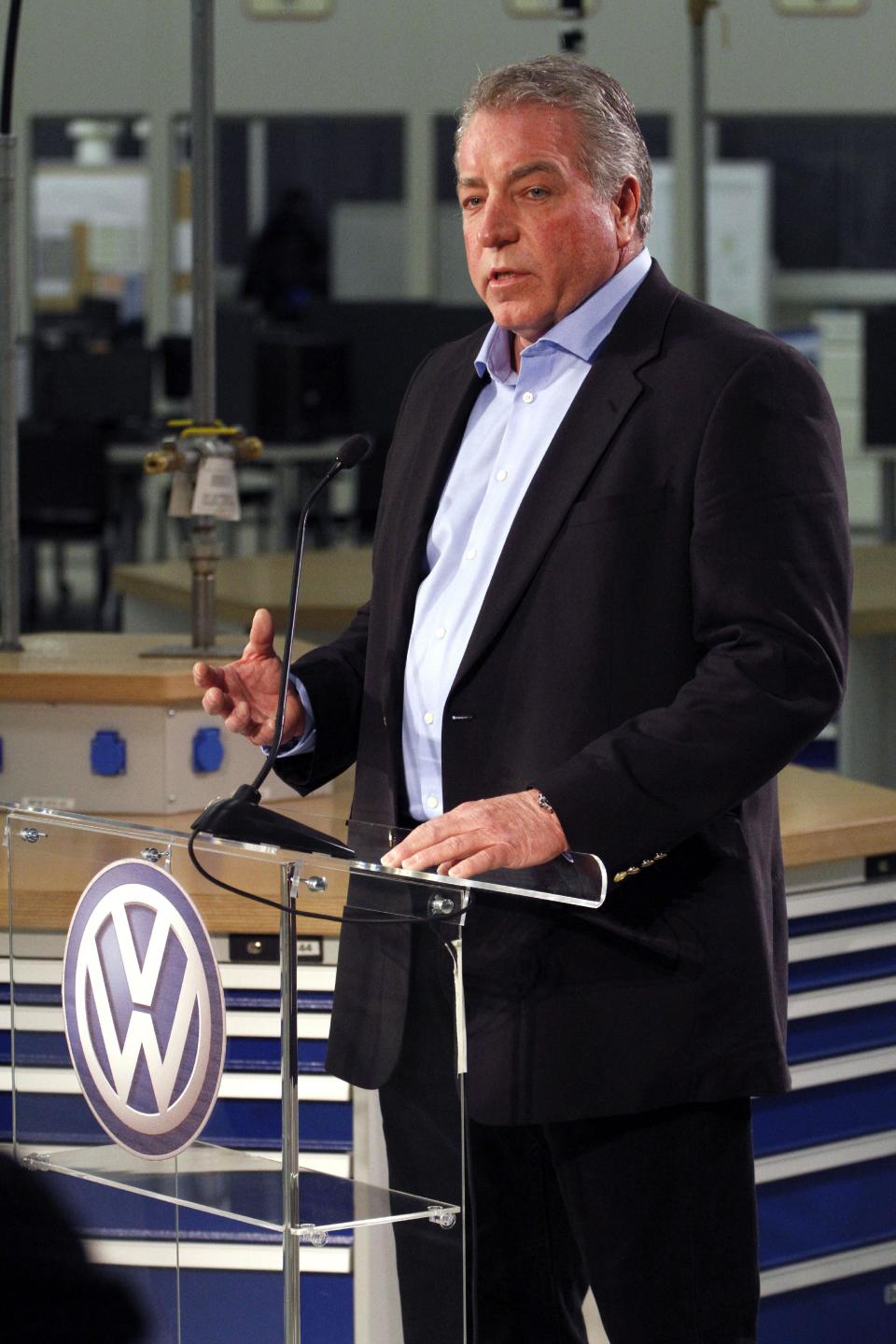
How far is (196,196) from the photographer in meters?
2.46

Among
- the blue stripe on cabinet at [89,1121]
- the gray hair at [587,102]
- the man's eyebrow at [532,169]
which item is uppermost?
the gray hair at [587,102]

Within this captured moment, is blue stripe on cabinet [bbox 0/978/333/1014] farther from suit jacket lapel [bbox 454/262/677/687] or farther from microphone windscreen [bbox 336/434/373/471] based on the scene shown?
microphone windscreen [bbox 336/434/373/471]

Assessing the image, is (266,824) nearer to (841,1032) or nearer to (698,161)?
(841,1032)

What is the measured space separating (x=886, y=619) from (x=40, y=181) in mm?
9307

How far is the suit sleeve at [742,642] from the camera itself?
133cm

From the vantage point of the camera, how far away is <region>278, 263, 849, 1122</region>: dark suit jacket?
134 cm

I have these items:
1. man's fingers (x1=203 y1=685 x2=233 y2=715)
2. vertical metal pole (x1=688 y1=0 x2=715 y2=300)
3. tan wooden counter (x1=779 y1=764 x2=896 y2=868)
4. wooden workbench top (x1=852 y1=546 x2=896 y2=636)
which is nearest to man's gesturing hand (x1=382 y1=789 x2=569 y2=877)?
man's fingers (x1=203 y1=685 x2=233 y2=715)

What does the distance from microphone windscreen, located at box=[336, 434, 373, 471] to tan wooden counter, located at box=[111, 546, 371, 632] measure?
2.11m

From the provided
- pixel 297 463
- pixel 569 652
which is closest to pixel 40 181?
pixel 297 463

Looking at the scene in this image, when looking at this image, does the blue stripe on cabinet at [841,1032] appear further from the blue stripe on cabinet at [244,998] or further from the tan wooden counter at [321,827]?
the blue stripe on cabinet at [244,998]

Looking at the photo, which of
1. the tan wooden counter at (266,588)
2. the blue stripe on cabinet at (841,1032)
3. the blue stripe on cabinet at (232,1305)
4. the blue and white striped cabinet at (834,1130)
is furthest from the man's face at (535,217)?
the tan wooden counter at (266,588)

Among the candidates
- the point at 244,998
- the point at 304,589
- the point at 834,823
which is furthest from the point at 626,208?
the point at 304,589

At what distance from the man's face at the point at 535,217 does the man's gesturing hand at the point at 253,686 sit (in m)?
0.32

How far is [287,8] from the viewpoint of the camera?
10.1m
